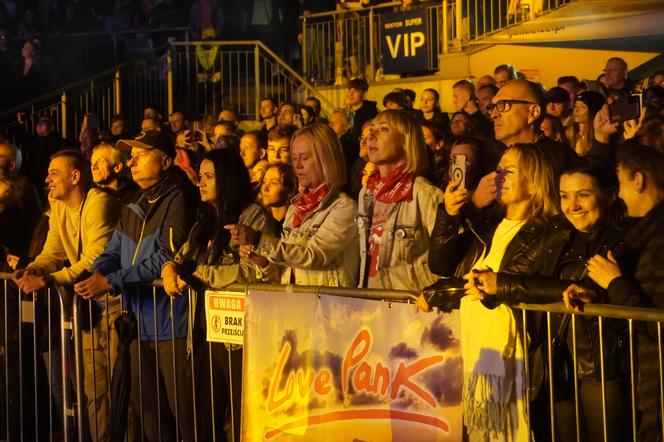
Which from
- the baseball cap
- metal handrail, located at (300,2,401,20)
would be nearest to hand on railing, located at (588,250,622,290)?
the baseball cap

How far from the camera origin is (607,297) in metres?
5.64

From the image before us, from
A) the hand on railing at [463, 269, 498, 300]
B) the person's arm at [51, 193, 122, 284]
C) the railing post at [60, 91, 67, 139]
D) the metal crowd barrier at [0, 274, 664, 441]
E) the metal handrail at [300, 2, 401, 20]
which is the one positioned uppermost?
the metal handrail at [300, 2, 401, 20]

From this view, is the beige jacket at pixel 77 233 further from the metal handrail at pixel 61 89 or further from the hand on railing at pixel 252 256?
the metal handrail at pixel 61 89

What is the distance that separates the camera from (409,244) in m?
6.84

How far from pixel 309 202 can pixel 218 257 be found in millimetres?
752

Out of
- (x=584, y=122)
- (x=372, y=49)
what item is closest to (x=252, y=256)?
(x=584, y=122)

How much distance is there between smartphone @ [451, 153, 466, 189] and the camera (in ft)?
20.0

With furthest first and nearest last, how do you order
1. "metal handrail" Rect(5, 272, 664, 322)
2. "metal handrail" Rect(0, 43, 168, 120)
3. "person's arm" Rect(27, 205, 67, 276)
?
"metal handrail" Rect(0, 43, 168, 120) → "person's arm" Rect(27, 205, 67, 276) → "metal handrail" Rect(5, 272, 664, 322)

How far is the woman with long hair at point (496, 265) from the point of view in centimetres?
584

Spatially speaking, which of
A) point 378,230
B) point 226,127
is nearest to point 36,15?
point 226,127

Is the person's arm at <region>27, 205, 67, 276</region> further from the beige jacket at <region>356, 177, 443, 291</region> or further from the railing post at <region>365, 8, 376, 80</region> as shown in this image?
the railing post at <region>365, 8, 376, 80</region>

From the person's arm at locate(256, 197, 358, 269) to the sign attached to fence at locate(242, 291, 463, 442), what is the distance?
0.86 ft

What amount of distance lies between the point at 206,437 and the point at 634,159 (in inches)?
123

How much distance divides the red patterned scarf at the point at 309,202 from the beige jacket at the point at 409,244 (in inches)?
19.6
